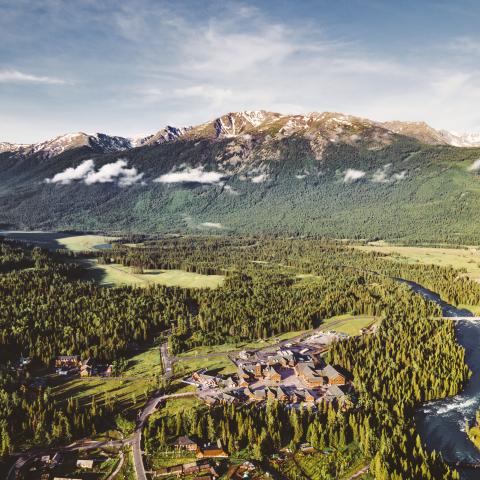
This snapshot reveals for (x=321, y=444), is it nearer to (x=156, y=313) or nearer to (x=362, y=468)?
(x=362, y=468)

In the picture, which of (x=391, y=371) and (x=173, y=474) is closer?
(x=173, y=474)

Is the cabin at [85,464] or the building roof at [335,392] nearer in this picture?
the cabin at [85,464]

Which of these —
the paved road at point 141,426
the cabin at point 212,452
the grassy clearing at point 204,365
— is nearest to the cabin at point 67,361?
the grassy clearing at point 204,365

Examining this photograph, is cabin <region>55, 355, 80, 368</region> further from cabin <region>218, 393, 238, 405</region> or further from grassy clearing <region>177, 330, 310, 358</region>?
cabin <region>218, 393, 238, 405</region>

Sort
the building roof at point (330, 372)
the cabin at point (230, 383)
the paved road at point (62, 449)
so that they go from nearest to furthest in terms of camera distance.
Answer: the paved road at point (62, 449)
the cabin at point (230, 383)
the building roof at point (330, 372)

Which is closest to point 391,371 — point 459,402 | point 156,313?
point 459,402

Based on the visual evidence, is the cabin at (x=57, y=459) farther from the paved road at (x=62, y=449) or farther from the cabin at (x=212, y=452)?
the cabin at (x=212, y=452)
